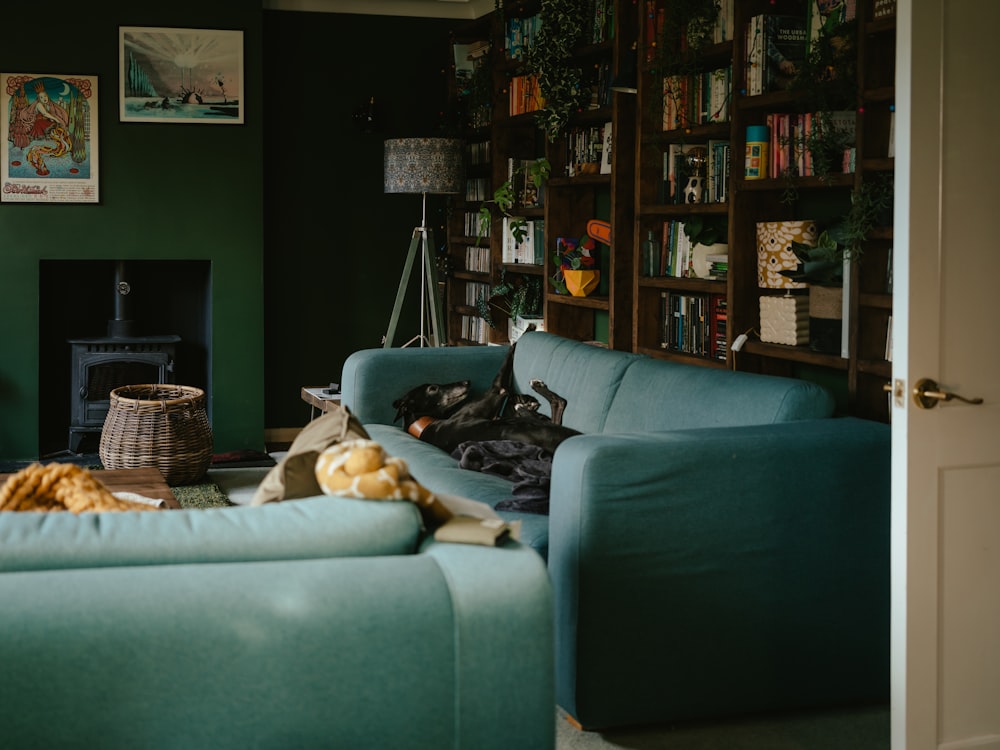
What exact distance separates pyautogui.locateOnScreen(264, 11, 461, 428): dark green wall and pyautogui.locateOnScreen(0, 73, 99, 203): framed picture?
111 cm

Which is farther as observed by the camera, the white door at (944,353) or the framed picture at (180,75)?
the framed picture at (180,75)

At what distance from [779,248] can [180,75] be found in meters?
4.02

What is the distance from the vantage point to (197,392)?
5.95 metres

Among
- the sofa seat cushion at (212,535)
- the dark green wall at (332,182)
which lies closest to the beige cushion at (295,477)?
the sofa seat cushion at (212,535)

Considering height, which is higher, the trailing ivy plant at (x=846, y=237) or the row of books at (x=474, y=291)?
the trailing ivy plant at (x=846, y=237)

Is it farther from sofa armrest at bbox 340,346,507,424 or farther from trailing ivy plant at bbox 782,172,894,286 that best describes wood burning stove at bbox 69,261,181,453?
trailing ivy plant at bbox 782,172,894,286

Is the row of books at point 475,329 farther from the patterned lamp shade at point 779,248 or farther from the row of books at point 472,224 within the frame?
the patterned lamp shade at point 779,248

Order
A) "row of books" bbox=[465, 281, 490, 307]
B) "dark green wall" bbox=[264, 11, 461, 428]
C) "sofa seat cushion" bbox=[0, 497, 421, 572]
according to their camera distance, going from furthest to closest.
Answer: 1. "dark green wall" bbox=[264, 11, 461, 428]
2. "row of books" bbox=[465, 281, 490, 307]
3. "sofa seat cushion" bbox=[0, 497, 421, 572]

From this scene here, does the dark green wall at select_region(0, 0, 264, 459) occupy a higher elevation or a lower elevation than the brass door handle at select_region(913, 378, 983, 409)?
higher

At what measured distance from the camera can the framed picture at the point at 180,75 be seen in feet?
21.8

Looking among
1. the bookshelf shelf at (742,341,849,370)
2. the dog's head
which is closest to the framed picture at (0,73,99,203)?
the dog's head

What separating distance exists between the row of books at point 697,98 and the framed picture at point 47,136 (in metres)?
3.45

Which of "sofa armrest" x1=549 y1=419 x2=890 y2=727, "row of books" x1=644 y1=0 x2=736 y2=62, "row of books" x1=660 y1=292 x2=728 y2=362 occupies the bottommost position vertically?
"sofa armrest" x1=549 y1=419 x2=890 y2=727

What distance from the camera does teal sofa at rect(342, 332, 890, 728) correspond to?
2898 millimetres
